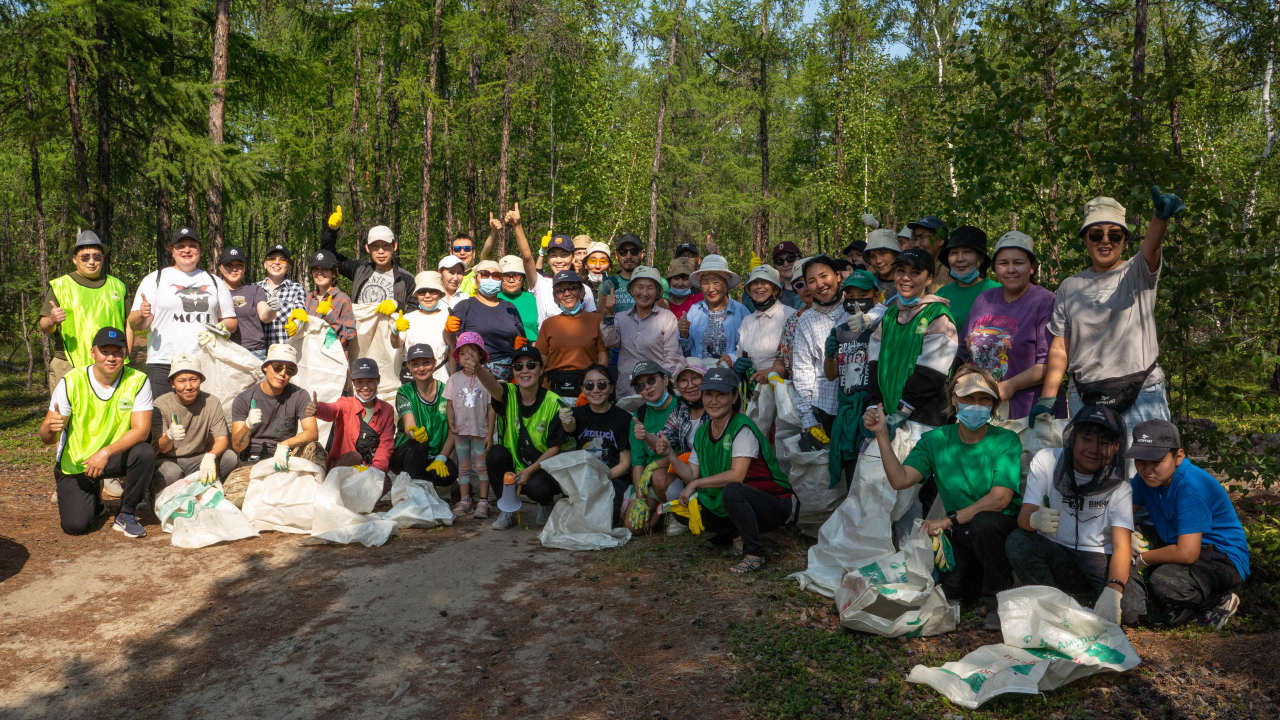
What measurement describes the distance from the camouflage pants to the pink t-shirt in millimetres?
1120

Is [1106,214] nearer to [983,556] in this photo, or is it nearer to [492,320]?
[983,556]

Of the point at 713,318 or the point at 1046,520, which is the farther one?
the point at 713,318

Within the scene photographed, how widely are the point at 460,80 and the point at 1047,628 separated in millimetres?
22443

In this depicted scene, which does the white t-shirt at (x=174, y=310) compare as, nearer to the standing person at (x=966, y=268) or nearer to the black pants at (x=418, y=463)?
the black pants at (x=418, y=463)

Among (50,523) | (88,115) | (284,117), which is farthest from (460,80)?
(50,523)

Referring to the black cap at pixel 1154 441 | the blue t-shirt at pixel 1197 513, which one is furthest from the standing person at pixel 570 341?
the blue t-shirt at pixel 1197 513

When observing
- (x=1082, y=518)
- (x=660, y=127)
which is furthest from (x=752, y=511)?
(x=660, y=127)

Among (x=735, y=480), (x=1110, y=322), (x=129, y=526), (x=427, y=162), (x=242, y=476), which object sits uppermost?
(x=427, y=162)

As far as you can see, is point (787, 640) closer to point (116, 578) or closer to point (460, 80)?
point (116, 578)

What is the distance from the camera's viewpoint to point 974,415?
4.25 m

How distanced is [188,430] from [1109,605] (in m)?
6.35

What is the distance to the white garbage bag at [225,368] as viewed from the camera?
6.83m

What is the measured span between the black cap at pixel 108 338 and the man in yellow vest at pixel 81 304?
2.91ft

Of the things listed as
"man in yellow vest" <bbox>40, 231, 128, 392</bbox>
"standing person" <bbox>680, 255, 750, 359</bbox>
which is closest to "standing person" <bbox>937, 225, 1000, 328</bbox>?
"standing person" <bbox>680, 255, 750, 359</bbox>
